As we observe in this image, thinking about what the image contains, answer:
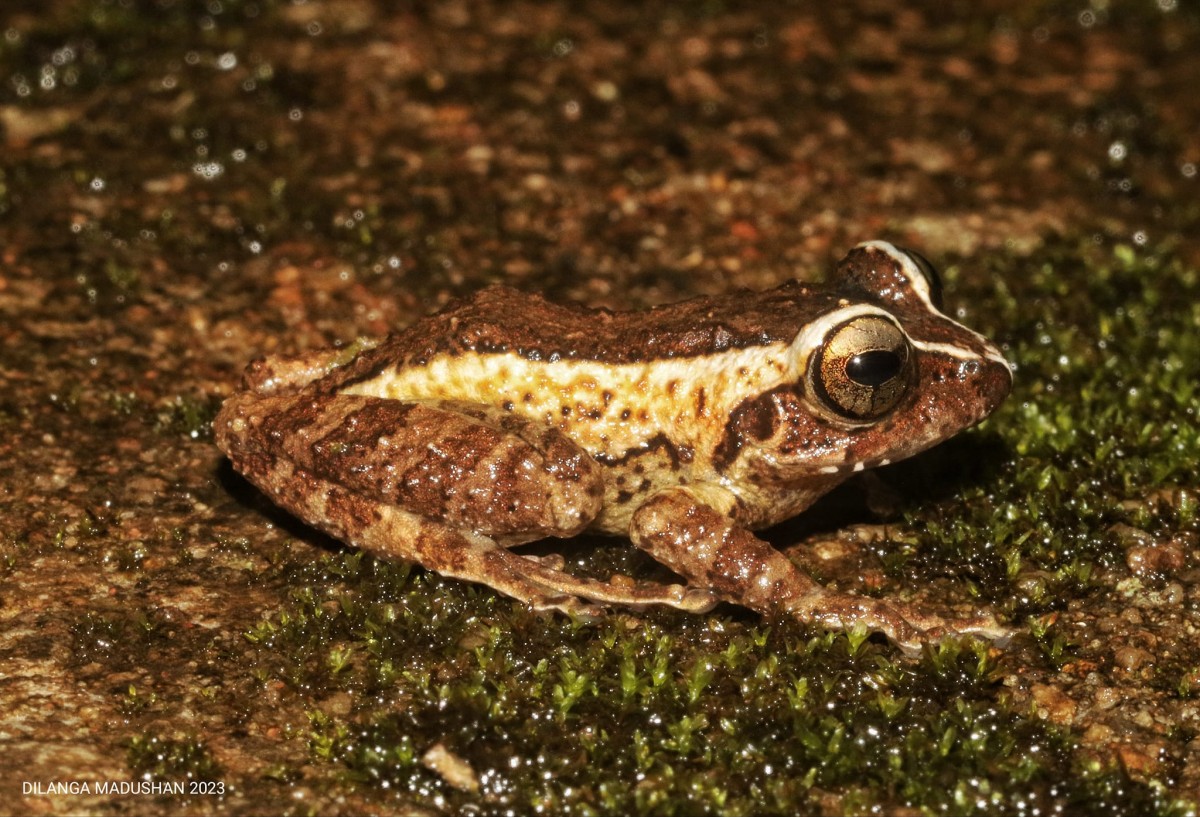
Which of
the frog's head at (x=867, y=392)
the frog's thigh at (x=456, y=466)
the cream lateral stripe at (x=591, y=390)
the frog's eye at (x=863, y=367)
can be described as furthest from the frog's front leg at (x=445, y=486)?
the frog's eye at (x=863, y=367)

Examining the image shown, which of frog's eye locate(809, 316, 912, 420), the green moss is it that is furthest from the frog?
the green moss

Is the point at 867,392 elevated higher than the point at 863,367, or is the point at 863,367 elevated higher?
the point at 863,367

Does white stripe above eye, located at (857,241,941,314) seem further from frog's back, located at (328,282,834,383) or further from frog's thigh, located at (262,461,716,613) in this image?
frog's thigh, located at (262,461,716,613)

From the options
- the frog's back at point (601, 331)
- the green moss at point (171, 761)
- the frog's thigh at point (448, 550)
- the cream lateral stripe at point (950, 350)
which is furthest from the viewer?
the frog's back at point (601, 331)

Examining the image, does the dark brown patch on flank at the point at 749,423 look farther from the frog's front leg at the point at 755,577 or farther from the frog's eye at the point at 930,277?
the frog's eye at the point at 930,277

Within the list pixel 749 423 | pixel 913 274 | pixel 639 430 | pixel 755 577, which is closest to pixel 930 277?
pixel 913 274

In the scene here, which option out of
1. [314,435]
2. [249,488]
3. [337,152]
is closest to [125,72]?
[337,152]

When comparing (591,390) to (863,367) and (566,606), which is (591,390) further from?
(863,367)
